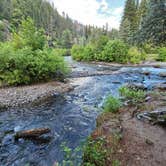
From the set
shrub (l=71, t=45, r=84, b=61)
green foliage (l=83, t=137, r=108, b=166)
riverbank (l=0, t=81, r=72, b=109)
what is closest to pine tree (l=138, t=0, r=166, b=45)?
shrub (l=71, t=45, r=84, b=61)

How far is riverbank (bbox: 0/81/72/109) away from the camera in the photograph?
9531 millimetres

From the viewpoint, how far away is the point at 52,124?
7.15 m

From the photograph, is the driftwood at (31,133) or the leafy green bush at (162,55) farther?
the leafy green bush at (162,55)

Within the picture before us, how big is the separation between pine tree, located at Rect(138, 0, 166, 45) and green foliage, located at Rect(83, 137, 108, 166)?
30.7 metres

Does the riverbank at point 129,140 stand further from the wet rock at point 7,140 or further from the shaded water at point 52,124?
the wet rock at point 7,140

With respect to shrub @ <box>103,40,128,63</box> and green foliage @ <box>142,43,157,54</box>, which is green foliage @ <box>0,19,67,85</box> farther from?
green foliage @ <box>142,43,157,54</box>

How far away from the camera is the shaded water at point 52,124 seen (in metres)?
5.13

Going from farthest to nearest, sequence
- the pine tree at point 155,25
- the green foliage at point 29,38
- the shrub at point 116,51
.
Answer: the pine tree at point 155,25 → the shrub at point 116,51 → the green foliage at point 29,38

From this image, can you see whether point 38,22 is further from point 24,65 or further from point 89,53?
point 24,65

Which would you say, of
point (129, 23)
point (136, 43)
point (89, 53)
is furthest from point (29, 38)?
point (129, 23)

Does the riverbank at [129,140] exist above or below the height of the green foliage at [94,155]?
below

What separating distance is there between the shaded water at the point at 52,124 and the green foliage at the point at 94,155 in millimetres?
767

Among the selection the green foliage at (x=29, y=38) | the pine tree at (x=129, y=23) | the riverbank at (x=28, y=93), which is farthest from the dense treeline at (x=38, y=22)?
the riverbank at (x=28, y=93)

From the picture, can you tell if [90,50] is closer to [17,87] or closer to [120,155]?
[17,87]
